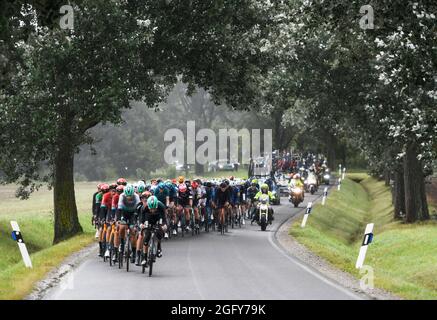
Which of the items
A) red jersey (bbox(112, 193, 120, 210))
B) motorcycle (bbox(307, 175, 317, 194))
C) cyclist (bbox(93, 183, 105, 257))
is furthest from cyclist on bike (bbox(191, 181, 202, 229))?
motorcycle (bbox(307, 175, 317, 194))

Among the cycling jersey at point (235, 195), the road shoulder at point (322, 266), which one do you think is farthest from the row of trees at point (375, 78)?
the cycling jersey at point (235, 195)

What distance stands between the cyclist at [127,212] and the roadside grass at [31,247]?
1856 mm

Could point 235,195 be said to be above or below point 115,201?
below

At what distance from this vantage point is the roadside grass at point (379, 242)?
67.6 ft

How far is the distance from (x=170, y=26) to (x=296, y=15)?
7461 millimetres

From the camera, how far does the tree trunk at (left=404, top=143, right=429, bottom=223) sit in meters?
39.0

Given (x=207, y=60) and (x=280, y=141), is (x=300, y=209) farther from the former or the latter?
(x=280, y=141)

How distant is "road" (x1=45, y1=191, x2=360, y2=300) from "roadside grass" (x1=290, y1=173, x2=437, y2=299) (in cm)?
148

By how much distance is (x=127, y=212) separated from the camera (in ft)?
63.4

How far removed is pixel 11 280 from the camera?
17812 mm

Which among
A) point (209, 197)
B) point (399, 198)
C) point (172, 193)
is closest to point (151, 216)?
point (172, 193)

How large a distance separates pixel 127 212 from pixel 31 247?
17300 millimetres

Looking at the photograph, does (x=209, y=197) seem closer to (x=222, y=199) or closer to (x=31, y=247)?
(x=222, y=199)

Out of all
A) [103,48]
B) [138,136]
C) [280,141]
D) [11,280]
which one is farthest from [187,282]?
[138,136]
